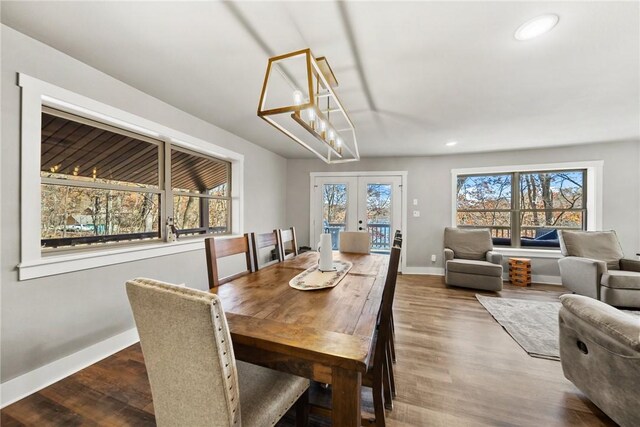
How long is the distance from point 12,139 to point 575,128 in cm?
565

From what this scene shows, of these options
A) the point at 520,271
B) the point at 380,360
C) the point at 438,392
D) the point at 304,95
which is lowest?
the point at 438,392

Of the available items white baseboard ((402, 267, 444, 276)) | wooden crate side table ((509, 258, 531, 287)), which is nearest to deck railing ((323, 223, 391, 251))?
white baseboard ((402, 267, 444, 276))

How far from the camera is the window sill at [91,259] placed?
1635 millimetres

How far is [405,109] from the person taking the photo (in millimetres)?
2654

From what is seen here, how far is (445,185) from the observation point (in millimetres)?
4648

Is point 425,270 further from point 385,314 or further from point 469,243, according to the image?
point 385,314

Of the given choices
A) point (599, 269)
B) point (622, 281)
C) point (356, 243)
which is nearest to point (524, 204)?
point (599, 269)

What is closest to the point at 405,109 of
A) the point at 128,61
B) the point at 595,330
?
the point at 595,330

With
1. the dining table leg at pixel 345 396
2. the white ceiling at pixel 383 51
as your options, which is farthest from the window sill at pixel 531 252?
the dining table leg at pixel 345 396

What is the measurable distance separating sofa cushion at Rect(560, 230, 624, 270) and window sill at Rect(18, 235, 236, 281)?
5285 millimetres

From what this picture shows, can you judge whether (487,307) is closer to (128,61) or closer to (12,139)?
(128,61)

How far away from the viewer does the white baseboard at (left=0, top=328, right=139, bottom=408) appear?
1521 mm

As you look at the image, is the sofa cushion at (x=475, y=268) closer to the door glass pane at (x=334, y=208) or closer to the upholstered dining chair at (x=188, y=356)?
the door glass pane at (x=334, y=208)

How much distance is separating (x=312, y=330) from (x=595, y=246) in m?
4.68
